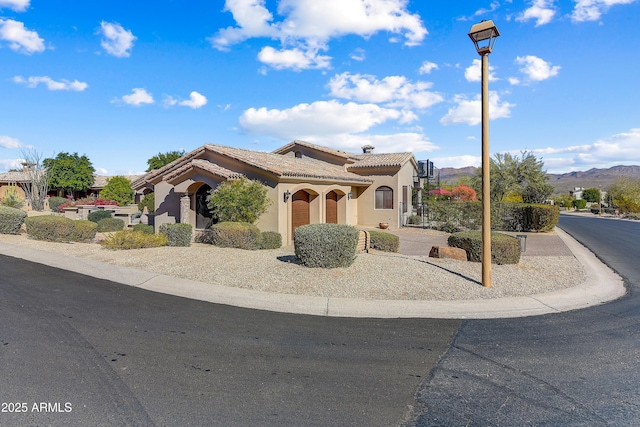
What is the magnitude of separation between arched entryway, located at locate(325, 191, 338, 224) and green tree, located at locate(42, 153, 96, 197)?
128 ft

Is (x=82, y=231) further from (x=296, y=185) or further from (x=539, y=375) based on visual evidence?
(x=539, y=375)

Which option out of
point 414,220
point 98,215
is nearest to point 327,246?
point 414,220

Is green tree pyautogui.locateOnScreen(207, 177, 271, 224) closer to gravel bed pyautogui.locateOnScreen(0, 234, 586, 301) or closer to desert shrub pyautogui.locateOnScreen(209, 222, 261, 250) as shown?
desert shrub pyautogui.locateOnScreen(209, 222, 261, 250)

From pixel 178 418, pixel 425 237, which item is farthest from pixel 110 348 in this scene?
pixel 425 237

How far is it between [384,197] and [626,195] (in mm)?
35320

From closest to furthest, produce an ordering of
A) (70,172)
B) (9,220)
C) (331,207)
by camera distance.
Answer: (9,220), (331,207), (70,172)

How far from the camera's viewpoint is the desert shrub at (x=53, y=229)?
14.4 metres

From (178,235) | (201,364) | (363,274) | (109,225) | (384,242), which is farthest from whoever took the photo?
(109,225)

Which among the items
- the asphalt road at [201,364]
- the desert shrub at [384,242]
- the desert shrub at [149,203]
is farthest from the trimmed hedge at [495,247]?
the desert shrub at [149,203]

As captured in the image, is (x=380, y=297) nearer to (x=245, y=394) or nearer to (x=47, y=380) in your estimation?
(x=245, y=394)

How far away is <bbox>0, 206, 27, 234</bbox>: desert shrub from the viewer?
15.8 meters

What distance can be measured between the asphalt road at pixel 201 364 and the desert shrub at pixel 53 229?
7857 millimetres

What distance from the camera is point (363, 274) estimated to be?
9656 millimetres

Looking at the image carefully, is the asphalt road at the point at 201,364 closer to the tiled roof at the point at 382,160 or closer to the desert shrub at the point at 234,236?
the desert shrub at the point at 234,236
